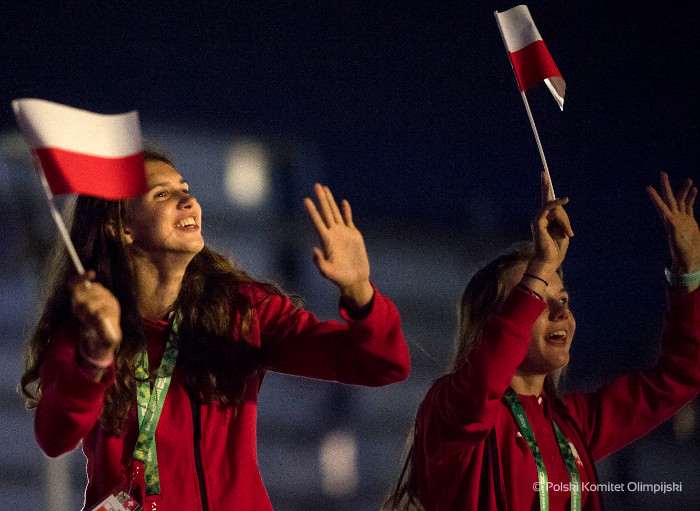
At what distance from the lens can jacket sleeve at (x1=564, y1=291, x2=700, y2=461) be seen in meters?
2.33

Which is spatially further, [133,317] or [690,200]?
[690,200]

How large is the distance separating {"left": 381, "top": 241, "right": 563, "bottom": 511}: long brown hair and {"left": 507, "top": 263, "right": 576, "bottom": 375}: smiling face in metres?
0.11

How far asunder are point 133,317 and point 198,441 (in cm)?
30

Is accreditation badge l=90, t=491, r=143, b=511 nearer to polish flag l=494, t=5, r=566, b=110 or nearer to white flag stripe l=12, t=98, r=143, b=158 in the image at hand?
white flag stripe l=12, t=98, r=143, b=158

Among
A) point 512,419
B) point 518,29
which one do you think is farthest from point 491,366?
point 518,29

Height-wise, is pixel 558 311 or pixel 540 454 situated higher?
pixel 558 311

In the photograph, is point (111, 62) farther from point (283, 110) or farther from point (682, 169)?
point (682, 169)

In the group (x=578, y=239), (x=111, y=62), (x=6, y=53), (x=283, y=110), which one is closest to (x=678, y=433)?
(x=578, y=239)

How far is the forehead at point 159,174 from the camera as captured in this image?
81.0 inches

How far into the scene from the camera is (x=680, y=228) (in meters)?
2.28

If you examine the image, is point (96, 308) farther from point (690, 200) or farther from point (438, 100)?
point (438, 100)

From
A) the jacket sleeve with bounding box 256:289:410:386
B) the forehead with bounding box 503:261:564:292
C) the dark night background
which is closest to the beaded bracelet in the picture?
the forehead with bounding box 503:261:564:292

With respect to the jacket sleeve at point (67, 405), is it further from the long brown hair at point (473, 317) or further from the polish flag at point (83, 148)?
the long brown hair at point (473, 317)

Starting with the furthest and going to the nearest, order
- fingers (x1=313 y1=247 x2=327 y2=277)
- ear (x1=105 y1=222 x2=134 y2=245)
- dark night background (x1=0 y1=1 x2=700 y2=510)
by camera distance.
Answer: dark night background (x1=0 y1=1 x2=700 y2=510), ear (x1=105 y1=222 x2=134 y2=245), fingers (x1=313 y1=247 x2=327 y2=277)
